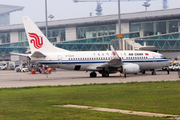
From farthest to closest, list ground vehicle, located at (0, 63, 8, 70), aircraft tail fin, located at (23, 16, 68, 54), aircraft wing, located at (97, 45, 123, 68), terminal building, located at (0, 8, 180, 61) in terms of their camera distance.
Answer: ground vehicle, located at (0, 63, 8, 70), terminal building, located at (0, 8, 180, 61), aircraft wing, located at (97, 45, 123, 68), aircraft tail fin, located at (23, 16, 68, 54)

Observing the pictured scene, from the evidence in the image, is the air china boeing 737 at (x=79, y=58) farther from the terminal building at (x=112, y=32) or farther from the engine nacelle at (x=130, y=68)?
the terminal building at (x=112, y=32)

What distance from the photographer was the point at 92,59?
39.6 metres

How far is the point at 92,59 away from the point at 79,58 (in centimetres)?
178

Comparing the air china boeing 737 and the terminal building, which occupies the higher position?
the terminal building

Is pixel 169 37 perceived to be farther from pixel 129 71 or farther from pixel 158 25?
pixel 129 71

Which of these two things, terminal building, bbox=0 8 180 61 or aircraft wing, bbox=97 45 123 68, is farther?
terminal building, bbox=0 8 180 61

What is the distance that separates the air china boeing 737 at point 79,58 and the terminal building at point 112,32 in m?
19.8

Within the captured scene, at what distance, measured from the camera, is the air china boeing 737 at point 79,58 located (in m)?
37.0

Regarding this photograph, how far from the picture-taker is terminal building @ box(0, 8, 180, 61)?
65.6m

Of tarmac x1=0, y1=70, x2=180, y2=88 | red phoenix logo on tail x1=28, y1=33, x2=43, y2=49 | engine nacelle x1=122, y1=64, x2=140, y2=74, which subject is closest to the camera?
tarmac x1=0, y1=70, x2=180, y2=88

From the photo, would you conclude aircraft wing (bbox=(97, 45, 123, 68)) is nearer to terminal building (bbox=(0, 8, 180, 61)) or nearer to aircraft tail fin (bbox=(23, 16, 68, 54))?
aircraft tail fin (bbox=(23, 16, 68, 54))

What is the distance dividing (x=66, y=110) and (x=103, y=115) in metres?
2.15

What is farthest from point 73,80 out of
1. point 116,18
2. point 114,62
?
point 116,18

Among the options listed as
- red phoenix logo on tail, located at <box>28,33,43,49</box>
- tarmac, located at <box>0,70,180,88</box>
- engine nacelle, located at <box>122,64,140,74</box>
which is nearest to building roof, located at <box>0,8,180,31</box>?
tarmac, located at <box>0,70,180,88</box>
